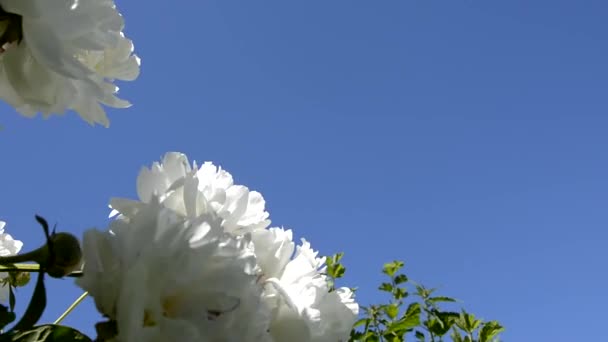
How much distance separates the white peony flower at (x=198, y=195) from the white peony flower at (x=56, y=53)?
4.6 inches

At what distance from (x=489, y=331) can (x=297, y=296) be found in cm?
120

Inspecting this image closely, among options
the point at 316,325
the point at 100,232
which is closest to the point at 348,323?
the point at 316,325

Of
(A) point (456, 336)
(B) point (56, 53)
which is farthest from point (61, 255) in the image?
(A) point (456, 336)

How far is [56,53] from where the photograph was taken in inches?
26.2

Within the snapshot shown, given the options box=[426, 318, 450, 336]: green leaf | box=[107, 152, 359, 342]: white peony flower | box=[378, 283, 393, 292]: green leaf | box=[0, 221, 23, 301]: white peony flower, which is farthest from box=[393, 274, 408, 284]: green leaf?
box=[107, 152, 359, 342]: white peony flower

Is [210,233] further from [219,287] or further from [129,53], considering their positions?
[129,53]

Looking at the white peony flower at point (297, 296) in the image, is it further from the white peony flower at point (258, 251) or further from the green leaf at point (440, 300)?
the green leaf at point (440, 300)

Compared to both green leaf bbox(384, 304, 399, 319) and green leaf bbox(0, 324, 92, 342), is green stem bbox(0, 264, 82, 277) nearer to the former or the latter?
green leaf bbox(0, 324, 92, 342)

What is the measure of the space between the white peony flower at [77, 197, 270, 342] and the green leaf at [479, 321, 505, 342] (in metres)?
1.27

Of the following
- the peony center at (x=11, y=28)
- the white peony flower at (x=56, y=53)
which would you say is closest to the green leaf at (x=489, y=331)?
the white peony flower at (x=56, y=53)

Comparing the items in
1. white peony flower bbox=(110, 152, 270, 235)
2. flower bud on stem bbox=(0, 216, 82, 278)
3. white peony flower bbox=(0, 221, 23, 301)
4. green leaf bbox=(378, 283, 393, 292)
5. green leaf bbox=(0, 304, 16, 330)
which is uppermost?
green leaf bbox=(378, 283, 393, 292)

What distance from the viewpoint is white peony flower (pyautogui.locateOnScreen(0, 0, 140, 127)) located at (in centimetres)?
66

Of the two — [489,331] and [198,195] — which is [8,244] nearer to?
[198,195]

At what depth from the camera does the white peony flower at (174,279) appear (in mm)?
577
